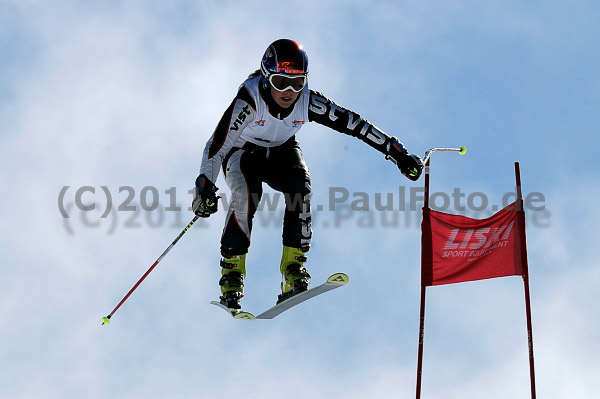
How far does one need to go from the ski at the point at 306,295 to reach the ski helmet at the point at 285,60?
2594 millimetres

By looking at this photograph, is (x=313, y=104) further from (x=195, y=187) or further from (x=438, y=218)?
(x=438, y=218)

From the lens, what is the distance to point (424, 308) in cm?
1129

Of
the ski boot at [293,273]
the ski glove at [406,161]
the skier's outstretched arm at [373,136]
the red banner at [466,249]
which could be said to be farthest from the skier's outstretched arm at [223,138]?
the red banner at [466,249]

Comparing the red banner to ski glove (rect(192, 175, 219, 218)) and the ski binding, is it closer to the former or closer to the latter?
the ski binding

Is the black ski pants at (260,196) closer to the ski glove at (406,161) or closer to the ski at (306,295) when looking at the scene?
the ski at (306,295)

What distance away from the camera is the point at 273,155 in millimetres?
9297

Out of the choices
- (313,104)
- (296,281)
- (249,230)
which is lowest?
(296,281)

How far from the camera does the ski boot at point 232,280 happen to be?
896 cm

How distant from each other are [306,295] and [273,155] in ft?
6.43

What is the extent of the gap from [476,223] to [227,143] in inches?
201

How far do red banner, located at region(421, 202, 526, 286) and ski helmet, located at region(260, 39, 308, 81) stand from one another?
421 centimetres

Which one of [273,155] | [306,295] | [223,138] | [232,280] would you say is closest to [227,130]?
[223,138]

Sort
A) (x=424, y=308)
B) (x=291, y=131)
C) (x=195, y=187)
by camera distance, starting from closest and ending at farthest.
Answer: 1. (x=195, y=187)
2. (x=291, y=131)
3. (x=424, y=308)

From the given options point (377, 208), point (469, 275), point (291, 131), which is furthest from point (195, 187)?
point (469, 275)
